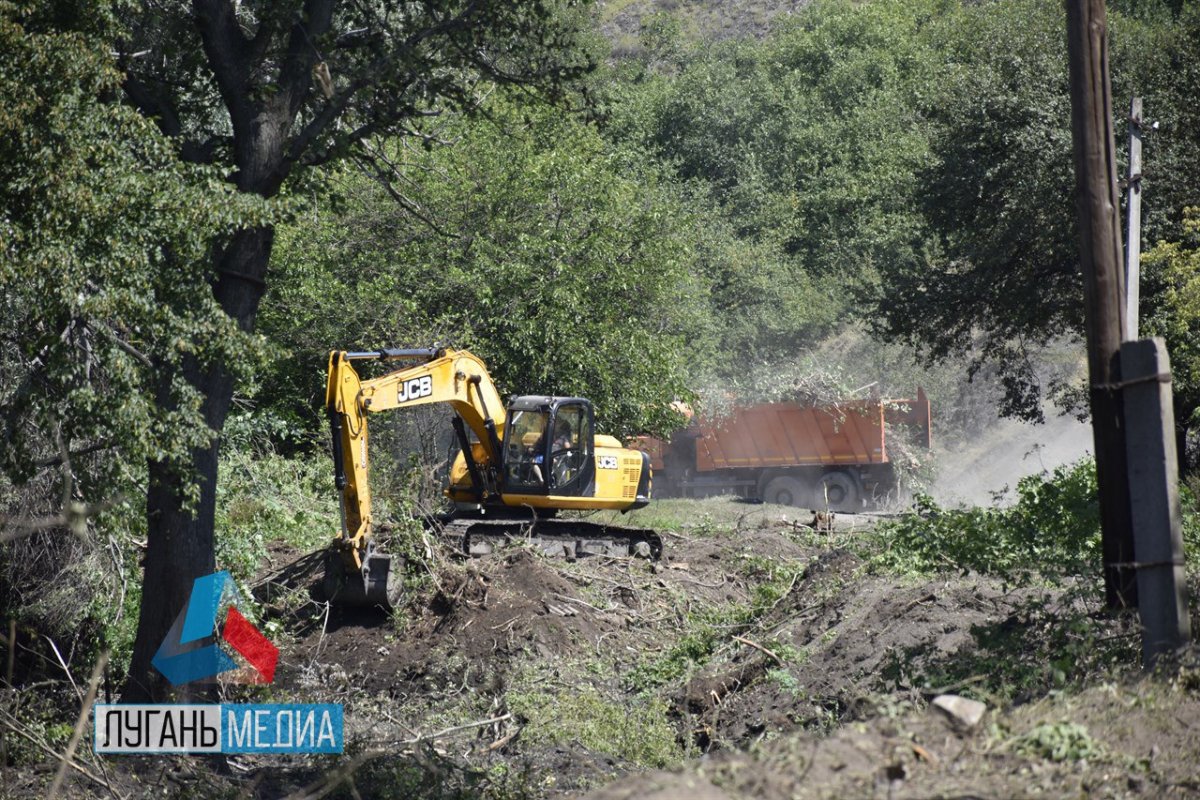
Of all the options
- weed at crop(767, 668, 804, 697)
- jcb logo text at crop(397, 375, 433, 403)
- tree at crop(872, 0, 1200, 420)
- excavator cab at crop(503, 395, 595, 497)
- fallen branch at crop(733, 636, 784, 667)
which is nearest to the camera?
weed at crop(767, 668, 804, 697)

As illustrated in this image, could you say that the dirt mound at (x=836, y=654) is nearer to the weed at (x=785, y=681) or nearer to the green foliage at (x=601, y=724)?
the weed at (x=785, y=681)

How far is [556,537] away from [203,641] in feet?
22.4

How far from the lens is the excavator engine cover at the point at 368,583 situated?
Answer: 1416 cm

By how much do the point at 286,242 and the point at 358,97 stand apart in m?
12.8

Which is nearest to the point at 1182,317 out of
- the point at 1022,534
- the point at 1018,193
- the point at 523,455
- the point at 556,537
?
the point at 1018,193

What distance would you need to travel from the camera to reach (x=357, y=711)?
12.3 m

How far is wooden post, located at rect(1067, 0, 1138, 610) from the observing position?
8.01m

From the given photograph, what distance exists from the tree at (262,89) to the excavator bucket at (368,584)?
2.84m

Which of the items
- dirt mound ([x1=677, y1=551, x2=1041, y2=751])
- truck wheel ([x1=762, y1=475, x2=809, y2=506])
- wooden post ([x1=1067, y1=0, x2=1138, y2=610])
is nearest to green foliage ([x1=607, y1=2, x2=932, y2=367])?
truck wheel ([x1=762, y1=475, x2=809, y2=506])

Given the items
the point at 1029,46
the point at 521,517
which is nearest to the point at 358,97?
the point at 521,517

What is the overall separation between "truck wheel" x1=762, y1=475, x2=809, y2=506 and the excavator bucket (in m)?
18.7

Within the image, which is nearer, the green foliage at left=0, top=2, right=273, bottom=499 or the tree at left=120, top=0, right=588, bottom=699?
the green foliage at left=0, top=2, right=273, bottom=499

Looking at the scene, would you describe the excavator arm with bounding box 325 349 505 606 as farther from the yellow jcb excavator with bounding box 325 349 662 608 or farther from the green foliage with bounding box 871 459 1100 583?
the green foliage with bounding box 871 459 1100 583

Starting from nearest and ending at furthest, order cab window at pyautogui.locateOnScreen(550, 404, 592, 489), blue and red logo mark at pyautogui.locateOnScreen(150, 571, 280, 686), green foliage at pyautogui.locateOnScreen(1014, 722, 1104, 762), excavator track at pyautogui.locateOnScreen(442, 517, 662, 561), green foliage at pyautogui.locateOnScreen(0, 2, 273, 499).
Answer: green foliage at pyautogui.locateOnScreen(1014, 722, 1104, 762) → green foliage at pyautogui.locateOnScreen(0, 2, 273, 499) → blue and red logo mark at pyautogui.locateOnScreen(150, 571, 280, 686) → excavator track at pyautogui.locateOnScreen(442, 517, 662, 561) → cab window at pyautogui.locateOnScreen(550, 404, 592, 489)
